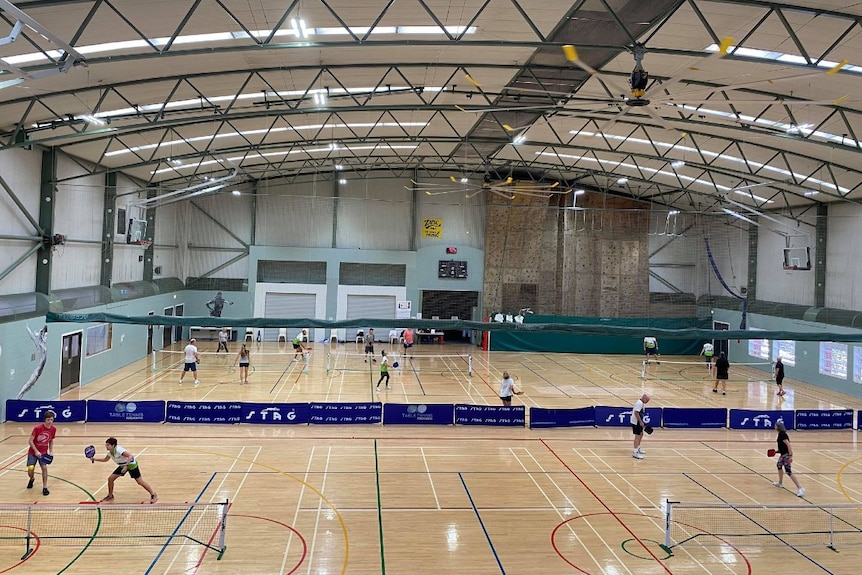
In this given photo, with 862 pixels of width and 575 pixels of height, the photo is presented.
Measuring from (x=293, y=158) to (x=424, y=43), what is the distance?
60.2 ft

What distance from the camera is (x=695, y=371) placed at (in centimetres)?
2978

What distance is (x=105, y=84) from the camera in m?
15.8

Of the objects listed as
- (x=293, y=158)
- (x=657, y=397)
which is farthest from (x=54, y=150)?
(x=657, y=397)

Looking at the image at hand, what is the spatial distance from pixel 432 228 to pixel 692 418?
21295 mm

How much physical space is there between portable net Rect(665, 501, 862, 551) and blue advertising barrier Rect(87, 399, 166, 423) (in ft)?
45.1

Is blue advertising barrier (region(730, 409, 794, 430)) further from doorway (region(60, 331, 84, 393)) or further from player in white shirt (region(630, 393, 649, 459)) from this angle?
doorway (region(60, 331, 84, 393))

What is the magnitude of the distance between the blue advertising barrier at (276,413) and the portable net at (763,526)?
1042 centimetres

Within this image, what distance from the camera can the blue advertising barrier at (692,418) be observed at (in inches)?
717

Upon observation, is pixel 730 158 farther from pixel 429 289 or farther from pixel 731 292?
pixel 429 289

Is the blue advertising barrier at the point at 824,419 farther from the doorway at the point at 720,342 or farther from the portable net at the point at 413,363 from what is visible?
the doorway at the point at 720,342

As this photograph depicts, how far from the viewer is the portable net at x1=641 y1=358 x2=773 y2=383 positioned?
27.7 metres

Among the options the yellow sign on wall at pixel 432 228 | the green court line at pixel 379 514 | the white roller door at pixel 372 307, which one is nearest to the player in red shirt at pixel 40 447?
the green court line at pixel 379 514

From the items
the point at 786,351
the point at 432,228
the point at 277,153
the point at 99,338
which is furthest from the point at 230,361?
the point at 786,351

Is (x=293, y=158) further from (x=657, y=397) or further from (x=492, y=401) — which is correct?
(x=657, y=397)
